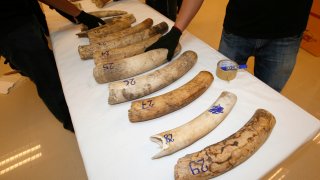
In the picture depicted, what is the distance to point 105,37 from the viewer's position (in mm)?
1808

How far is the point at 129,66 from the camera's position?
4.85 ft

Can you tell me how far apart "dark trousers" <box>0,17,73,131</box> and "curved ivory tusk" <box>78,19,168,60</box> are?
385 millimetres

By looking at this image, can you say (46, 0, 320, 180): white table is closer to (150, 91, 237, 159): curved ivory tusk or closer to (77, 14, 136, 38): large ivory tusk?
(150, 91, 237, 159): curved ivory tusk

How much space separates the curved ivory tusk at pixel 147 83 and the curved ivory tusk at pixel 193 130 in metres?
0.32

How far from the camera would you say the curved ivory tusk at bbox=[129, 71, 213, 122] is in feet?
3.97

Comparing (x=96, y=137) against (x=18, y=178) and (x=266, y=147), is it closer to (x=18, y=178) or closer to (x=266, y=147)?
(x=266, y=147)

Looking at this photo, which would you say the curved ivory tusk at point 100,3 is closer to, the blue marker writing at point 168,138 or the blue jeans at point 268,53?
the blue jeans at point 268,53

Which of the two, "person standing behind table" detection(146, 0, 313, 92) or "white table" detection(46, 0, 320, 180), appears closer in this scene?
"white table" detection(46, 0, 320, 180)

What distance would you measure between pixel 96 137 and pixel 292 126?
1.01 metres

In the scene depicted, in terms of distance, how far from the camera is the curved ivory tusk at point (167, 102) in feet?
3.97

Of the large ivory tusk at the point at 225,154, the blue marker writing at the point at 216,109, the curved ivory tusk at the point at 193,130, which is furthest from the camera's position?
the blue marker writing at the point at 216,109

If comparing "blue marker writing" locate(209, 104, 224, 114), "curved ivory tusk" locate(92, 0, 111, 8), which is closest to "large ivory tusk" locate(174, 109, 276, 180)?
"blue marker writing" locate(209, 104, 224, 114)

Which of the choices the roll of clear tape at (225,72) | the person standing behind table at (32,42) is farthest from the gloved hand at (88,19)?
the roll of clear tape at (225,72)

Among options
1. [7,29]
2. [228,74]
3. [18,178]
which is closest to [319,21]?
[228,74]
